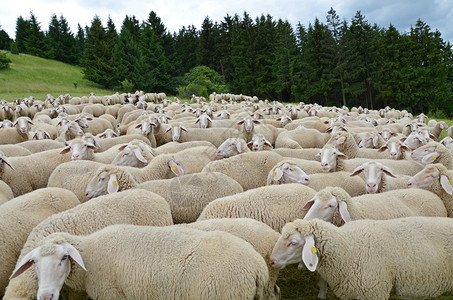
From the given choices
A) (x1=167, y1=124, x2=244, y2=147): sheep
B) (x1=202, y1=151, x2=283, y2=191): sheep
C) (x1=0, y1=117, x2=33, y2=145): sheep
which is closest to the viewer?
(x1=202, y1=151, x2=283, y2=191): sheep

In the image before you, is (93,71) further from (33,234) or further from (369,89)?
(33,234)

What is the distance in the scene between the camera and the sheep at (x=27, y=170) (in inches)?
234

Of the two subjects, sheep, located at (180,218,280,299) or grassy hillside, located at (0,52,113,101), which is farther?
grassy hillside, located at (0,52,113,101)

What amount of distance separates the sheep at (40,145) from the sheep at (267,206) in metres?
5.52

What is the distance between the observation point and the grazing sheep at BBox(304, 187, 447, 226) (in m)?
3.96

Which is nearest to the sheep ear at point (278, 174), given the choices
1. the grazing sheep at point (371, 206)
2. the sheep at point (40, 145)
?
the grazing sheep at point (371, 206)

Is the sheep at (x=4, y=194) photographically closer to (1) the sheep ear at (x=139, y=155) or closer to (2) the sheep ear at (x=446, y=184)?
(1) the sheep ear at (x=139, y=155)

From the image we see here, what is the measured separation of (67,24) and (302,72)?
46538mm

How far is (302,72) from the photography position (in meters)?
42.3

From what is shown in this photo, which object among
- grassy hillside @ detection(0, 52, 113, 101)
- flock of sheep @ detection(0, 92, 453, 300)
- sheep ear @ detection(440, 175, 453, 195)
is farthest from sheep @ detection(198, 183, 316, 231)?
grassy hillside @ detection(0, 52, 113, 101)

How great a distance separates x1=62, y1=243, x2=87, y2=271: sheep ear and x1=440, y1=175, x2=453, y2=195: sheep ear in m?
4.78

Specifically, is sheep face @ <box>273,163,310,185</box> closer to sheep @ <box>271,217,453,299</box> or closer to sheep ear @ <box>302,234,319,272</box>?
sheep @ <box>271,217,453,299</box>

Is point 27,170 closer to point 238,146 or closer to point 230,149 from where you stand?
point 230,149

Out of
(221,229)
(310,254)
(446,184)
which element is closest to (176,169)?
(221,229)
